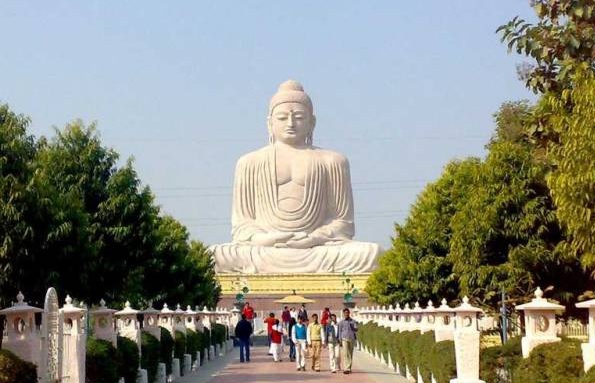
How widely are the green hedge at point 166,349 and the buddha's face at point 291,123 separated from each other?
4041 cm

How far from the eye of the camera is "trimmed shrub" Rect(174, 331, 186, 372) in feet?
78.1

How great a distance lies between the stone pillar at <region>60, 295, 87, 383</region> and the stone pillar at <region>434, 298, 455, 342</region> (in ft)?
18.5

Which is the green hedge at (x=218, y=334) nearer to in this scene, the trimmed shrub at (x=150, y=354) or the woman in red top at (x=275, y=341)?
the woman in red top at (x=275, y=341)

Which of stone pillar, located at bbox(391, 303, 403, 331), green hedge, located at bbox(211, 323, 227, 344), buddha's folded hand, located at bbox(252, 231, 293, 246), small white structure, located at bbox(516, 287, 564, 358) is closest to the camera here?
small white structure, located at bbox(516, 287, 564, 358)

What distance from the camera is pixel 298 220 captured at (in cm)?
6231

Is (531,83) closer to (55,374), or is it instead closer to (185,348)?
(55,374)

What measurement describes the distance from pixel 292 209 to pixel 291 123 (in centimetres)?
455

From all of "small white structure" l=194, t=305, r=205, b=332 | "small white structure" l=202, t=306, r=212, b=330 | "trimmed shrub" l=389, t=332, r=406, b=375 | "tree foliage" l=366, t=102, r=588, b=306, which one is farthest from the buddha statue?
"tree foliage" l=366, t=102, r=588, b=306

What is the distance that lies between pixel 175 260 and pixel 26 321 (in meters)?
18.5

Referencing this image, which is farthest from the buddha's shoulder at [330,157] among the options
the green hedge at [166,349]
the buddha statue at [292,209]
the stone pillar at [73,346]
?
the stone pillar at [73,346]

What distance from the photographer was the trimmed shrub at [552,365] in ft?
35.9

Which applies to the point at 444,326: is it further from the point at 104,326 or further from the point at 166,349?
the point at 166,349

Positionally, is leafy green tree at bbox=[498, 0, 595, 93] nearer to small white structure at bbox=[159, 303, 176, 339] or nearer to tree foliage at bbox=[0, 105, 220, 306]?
tree foliage at bbox=[0, 105, 220, 306]

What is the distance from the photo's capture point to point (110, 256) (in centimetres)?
2339
